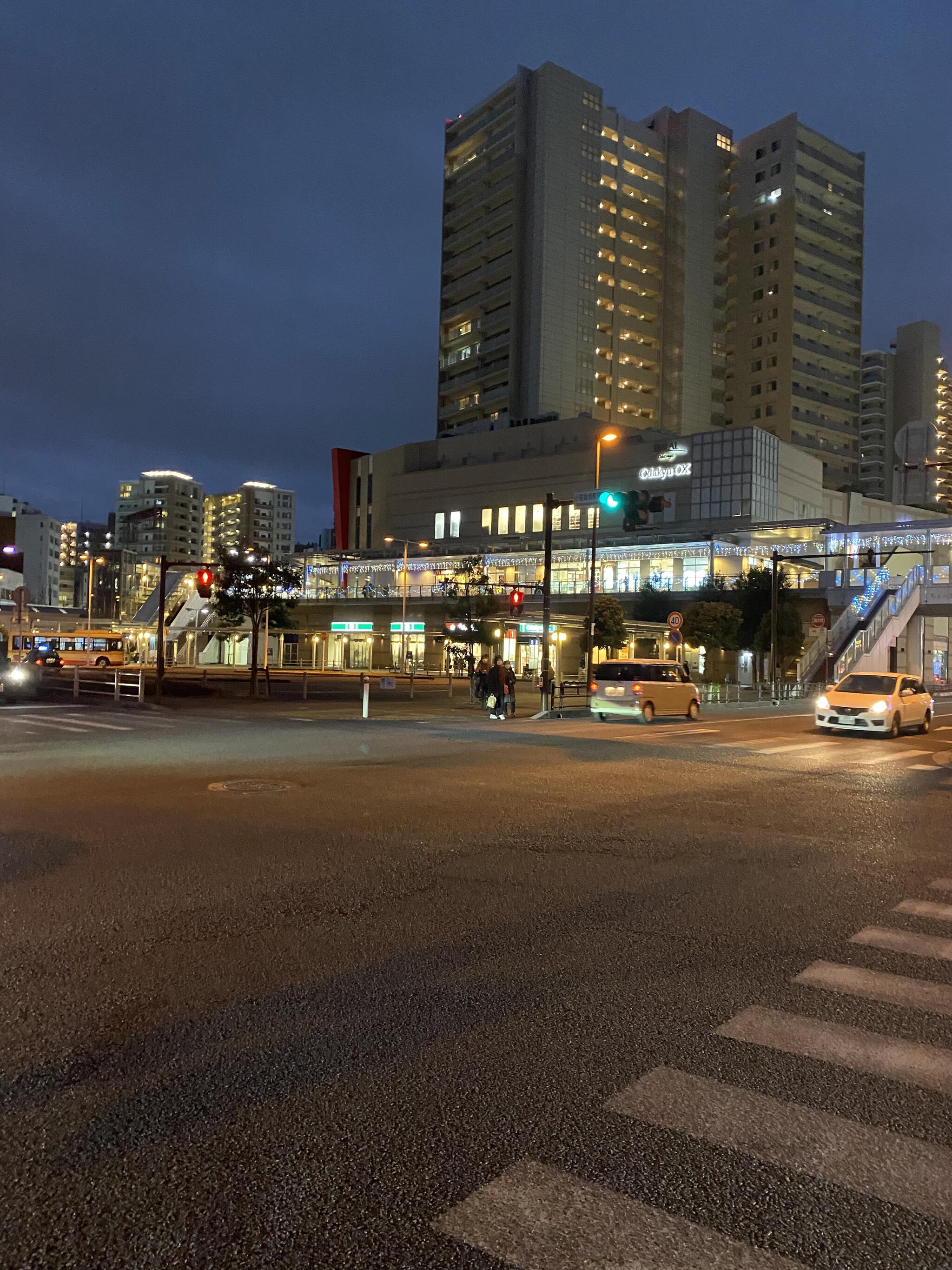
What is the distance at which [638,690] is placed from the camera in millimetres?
26562

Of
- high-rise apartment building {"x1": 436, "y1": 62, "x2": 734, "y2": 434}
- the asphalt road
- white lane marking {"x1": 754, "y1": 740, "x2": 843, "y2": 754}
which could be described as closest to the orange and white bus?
white lane marking {"x1": 754, "y1": 740, "x2": 843, "y2": 754}

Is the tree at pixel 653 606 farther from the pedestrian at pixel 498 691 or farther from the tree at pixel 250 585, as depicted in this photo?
the pedestrian at pixel 498 691

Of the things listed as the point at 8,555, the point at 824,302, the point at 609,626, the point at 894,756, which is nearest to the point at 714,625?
the point at 609,626

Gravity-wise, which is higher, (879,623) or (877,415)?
(877,415)

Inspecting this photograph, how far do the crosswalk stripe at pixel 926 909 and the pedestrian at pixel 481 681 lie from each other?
22140mm

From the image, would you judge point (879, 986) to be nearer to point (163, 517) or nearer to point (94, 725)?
point (94, 725)

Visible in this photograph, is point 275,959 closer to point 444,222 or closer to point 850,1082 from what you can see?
point 850,1082

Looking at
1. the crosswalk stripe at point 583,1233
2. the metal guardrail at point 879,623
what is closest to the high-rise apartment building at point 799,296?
the metal guardrail at point 879,623

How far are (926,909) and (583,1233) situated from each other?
5.10 metres

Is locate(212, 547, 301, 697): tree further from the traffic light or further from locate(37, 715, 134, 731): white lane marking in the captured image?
locate(37, 715, 134, 731): white lane marking

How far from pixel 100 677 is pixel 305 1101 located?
46.5 metres

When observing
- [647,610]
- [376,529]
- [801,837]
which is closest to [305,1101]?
[801,837]

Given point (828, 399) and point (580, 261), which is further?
point (828, 399)

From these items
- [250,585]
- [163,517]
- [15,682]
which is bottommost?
[15,682]
